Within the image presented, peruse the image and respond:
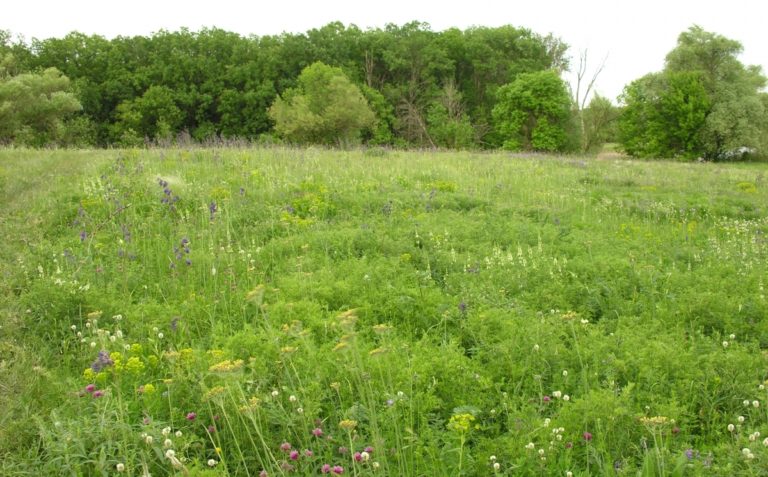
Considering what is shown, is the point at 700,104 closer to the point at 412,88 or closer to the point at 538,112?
the point at 538,112

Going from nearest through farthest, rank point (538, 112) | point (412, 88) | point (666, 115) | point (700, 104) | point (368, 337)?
point (368, 337), point (700, 104), point (666, 115), point (538, 112), point (412, 88)

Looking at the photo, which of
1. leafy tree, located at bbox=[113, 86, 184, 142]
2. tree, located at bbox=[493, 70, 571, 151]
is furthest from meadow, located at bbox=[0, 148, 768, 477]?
leafy tree, located at bbox=[113, 86, 184, 142]

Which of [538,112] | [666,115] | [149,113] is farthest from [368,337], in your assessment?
[149,113]

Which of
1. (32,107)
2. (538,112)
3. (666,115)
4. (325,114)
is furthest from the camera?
(538,112)

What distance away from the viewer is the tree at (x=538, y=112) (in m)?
44.7

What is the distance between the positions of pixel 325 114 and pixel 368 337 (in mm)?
23815

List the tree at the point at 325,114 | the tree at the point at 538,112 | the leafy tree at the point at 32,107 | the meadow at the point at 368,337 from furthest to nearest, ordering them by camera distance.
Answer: the tree at the point at 538,112 → the tree at the point at 325,114 → the leafy tree at the point at 32,107 → the meadow at the point at 368,337

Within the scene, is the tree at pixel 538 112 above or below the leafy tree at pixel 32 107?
above

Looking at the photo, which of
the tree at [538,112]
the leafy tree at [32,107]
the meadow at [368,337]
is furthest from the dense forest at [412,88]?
the meadow at [368,337]

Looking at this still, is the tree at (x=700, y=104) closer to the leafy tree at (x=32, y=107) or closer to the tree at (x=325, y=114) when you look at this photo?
the tree at (x=325, y=114)

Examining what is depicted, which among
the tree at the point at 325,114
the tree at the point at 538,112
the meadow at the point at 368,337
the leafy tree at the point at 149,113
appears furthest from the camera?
the tree at the point at 538,112

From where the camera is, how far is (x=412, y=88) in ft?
173

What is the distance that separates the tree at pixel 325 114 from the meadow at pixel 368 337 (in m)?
17.6

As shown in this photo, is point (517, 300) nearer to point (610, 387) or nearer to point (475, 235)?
point (610, 387)
